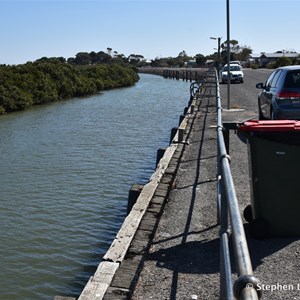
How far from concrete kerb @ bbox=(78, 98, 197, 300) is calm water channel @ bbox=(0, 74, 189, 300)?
141 cm

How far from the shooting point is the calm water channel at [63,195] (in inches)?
296

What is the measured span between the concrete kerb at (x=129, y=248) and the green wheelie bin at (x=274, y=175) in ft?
4.31

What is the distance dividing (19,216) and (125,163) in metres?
5.30

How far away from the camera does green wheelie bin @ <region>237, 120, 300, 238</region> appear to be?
5.21 metres

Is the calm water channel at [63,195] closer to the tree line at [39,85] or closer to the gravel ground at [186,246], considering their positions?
the gravel ground at [186,246]

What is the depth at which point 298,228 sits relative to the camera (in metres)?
5.42

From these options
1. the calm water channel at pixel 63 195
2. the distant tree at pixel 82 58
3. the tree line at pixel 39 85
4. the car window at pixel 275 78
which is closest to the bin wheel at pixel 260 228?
the calm water channel at pixel 63 195

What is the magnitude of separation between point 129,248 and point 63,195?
6336 mm

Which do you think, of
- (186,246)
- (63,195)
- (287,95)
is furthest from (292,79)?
(186,246)

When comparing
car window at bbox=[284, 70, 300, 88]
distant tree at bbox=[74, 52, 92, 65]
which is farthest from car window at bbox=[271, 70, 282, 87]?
distant tree at bbox=[74, 52, 92, 65]

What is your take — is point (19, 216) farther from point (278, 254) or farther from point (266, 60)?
point (266, 60)

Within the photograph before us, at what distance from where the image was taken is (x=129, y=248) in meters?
5.38

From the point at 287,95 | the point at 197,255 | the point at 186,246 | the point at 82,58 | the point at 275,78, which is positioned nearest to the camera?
the point at 197,255

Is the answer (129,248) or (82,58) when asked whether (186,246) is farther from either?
(82,58)
